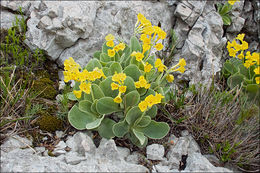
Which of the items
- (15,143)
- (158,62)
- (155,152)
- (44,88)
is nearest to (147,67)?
(158,62)

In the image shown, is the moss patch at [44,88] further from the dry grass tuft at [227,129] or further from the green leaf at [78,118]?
the dry grass tuft at [227,129]

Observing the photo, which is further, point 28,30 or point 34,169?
point 28,30

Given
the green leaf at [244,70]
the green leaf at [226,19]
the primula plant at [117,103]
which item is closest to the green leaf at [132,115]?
the primula plant at [117,103]

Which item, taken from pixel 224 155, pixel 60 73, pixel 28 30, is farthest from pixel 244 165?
pixel 28 30

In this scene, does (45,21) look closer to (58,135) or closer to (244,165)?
(58,135)

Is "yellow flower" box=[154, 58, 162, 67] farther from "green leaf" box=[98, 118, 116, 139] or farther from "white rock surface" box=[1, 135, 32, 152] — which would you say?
"white rock surface" box=[1, 135, 32, 152]

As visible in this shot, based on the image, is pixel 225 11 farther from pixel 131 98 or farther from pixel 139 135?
pixel 139 135
